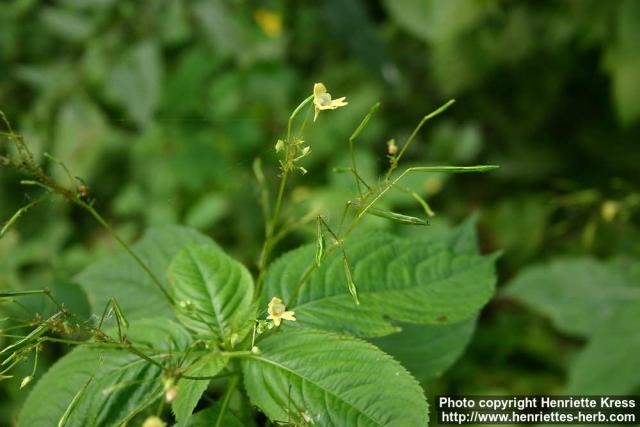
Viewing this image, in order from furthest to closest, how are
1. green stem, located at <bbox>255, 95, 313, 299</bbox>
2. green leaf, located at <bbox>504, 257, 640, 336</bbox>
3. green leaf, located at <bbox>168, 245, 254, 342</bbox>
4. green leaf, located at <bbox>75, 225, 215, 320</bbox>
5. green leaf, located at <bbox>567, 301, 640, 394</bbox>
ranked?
green leaf, located at <bbox>504, 257, 640, 336</bbox> < green leaf, located at <bbox>567, 301, 640, 394</bbox> < green leaf, located at <bbox>75, 225, 215, 320</bbox> < green leaf, located at <bbox>168, 245, 254, 342</bbox> < green stem, located at <bbox>255, 95, 313, 299</bbox>

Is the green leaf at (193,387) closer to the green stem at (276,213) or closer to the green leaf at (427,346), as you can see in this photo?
the green stem at (276,213)

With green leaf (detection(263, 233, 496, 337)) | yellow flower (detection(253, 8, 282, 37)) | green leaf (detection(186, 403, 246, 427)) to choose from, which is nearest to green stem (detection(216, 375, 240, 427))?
green leaf (detection(186, 403, 246, 427))

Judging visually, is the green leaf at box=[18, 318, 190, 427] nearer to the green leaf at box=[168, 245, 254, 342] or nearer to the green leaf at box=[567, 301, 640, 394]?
the green leaf at box=[168, 245, 254, 342]

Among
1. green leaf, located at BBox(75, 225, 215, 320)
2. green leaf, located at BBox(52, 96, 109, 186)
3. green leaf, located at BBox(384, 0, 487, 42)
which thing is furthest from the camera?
green leaf, located at BBox(52, 96, 109, 186)

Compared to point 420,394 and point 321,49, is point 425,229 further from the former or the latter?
point 420,394

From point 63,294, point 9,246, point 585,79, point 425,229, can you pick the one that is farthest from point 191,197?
point 585,79

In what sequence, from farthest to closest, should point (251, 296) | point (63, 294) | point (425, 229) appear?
point (425, 229), point (63, 294), point (251, 296)
